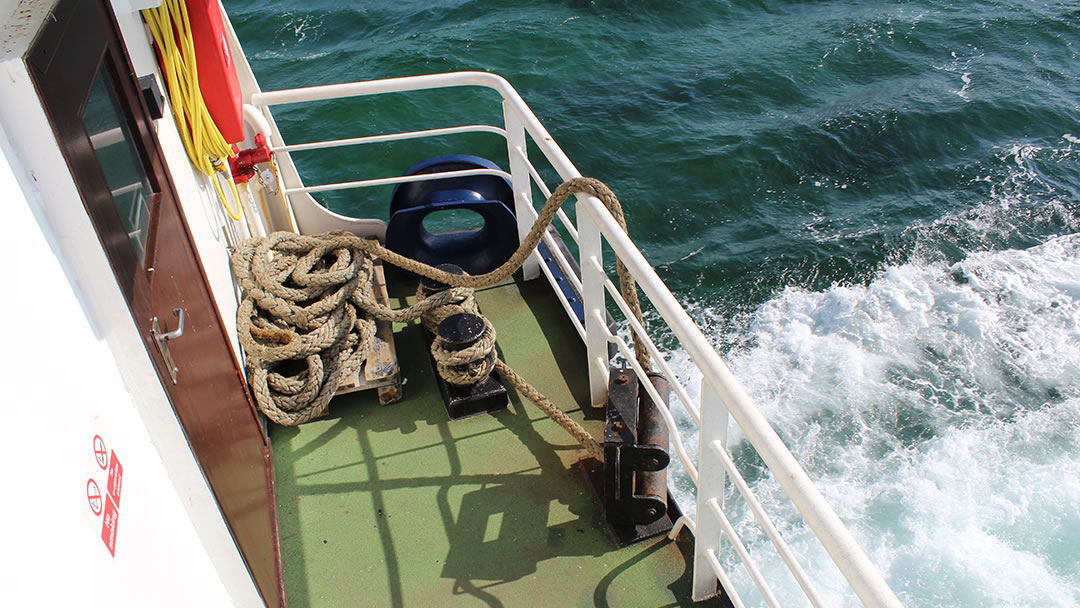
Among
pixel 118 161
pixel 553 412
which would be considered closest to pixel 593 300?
pixel 553 412

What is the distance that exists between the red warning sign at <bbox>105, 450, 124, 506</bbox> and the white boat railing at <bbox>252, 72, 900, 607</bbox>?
1498mm

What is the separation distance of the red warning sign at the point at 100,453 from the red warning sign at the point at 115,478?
3cm

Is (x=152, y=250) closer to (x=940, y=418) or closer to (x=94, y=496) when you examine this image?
(x=94, y=496)

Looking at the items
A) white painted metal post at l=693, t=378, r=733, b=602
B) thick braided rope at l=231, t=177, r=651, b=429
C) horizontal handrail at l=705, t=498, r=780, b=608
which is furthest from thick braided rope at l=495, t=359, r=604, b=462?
horizontal handrail at l=705, t=498, r=780, b=608

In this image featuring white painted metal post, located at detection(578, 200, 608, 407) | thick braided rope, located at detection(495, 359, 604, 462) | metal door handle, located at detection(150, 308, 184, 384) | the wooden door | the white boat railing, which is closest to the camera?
the white boat railing

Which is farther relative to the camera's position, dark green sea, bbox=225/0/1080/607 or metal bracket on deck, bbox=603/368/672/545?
dark green sea, bbox=225/0/1080/607

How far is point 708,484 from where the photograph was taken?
2584mm

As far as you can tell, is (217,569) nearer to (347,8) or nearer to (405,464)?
(405,464)

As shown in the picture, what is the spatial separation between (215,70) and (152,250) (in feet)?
5.22

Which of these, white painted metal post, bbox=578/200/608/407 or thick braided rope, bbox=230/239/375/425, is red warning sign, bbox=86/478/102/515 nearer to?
white painted metal post, bbox=578/200/608/407

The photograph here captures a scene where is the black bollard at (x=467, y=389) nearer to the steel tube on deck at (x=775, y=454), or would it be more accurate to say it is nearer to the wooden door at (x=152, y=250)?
the wooden door at (x=152, y=250)

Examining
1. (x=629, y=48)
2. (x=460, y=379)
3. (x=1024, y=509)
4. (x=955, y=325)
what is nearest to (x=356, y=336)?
(x=460, y=379)

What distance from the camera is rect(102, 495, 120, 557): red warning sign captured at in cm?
159

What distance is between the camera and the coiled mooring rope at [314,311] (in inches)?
147
